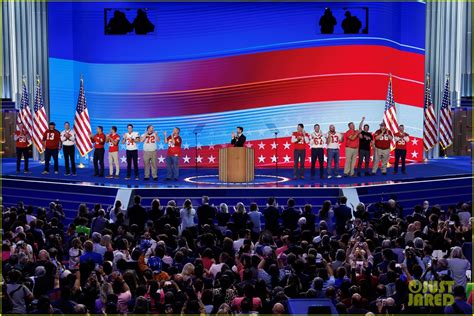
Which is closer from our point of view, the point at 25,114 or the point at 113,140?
the point at 113,140

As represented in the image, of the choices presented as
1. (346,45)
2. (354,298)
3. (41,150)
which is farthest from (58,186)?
(354,298)

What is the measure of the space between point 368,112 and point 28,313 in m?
16.8

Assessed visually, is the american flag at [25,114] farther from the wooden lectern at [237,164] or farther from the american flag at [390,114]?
the american flag at [390,114]

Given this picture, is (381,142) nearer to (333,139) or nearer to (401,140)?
(401,140)

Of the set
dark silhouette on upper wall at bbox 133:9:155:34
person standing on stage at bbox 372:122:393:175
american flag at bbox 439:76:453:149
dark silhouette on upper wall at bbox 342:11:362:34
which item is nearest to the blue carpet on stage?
person standing on stage at bbox 372:122:393:175

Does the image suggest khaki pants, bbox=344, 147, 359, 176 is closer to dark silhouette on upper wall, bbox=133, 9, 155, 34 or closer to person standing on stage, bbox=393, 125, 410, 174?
person standing on stage, bbox=393, 125, 410, 174

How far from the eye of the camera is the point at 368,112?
24.7 metres

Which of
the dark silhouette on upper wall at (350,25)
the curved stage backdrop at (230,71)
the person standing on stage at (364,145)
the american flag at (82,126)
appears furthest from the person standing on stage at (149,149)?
the dark silhouette on upper wall at (350,25)

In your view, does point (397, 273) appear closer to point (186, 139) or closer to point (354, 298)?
point (354, 298)

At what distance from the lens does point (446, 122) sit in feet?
89.2

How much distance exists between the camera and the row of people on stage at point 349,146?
70.6ft

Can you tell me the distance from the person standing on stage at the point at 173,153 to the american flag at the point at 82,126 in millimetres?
3098

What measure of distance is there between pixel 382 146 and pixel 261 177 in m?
3.40

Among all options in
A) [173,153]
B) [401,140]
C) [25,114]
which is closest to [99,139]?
[173,153]
